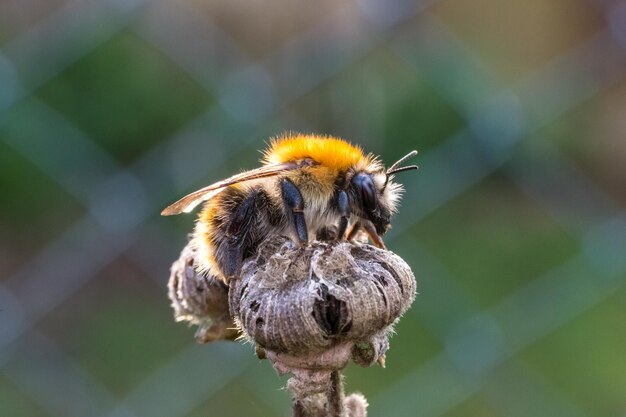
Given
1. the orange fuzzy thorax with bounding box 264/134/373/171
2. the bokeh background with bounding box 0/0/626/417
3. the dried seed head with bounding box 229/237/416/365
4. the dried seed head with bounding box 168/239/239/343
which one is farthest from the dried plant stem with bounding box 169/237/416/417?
the bokeh background with bounding box 0/0/626/417

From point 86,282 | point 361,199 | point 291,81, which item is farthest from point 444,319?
point 361,199

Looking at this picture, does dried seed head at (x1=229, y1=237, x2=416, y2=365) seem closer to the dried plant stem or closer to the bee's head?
the dried plant stem

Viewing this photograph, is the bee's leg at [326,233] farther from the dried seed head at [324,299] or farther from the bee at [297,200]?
the dried seed head at [324,299]

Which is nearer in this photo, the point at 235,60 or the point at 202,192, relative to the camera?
the point at 202,192

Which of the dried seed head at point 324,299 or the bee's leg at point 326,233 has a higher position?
the bee's leg at point 326,233

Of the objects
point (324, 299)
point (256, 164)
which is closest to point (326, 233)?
point (324, 299)

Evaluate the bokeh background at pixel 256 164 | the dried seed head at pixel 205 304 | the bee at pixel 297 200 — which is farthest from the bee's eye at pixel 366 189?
the bokeh background at pixel 256 164

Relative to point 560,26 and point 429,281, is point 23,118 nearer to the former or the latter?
point 429,281
